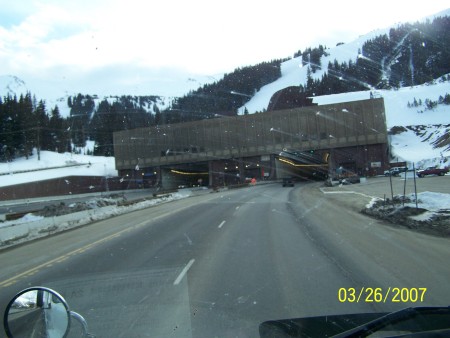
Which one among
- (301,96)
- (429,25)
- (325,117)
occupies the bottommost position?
(325,117)

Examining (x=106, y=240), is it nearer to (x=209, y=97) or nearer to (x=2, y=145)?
(x=2, y=145)

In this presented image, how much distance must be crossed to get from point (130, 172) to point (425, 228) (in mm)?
79389

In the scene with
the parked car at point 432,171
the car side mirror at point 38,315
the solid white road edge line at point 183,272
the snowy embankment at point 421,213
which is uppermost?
the car side mirror at point 38,315

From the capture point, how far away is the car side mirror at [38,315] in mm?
3357

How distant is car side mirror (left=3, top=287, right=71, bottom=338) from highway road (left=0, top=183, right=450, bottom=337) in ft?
5.55

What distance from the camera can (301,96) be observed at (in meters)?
111

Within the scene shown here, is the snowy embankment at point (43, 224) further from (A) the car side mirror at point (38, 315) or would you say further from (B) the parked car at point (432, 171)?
(B) the parked car at point (432, 171)

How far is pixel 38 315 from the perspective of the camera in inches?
136

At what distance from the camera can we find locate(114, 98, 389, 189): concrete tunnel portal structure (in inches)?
2950

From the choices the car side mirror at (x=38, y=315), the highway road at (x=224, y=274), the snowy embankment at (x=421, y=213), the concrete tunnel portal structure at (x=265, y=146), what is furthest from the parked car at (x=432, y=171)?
the car side mirror at (x=38, y=315)

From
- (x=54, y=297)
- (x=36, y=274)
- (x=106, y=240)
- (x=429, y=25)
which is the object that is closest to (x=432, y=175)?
(x=106, y=240)

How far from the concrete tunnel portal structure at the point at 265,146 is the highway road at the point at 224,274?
59.9 m

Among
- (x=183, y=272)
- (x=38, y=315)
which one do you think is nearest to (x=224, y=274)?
(x=183, y=272)

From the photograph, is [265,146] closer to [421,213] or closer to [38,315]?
[421,213]
